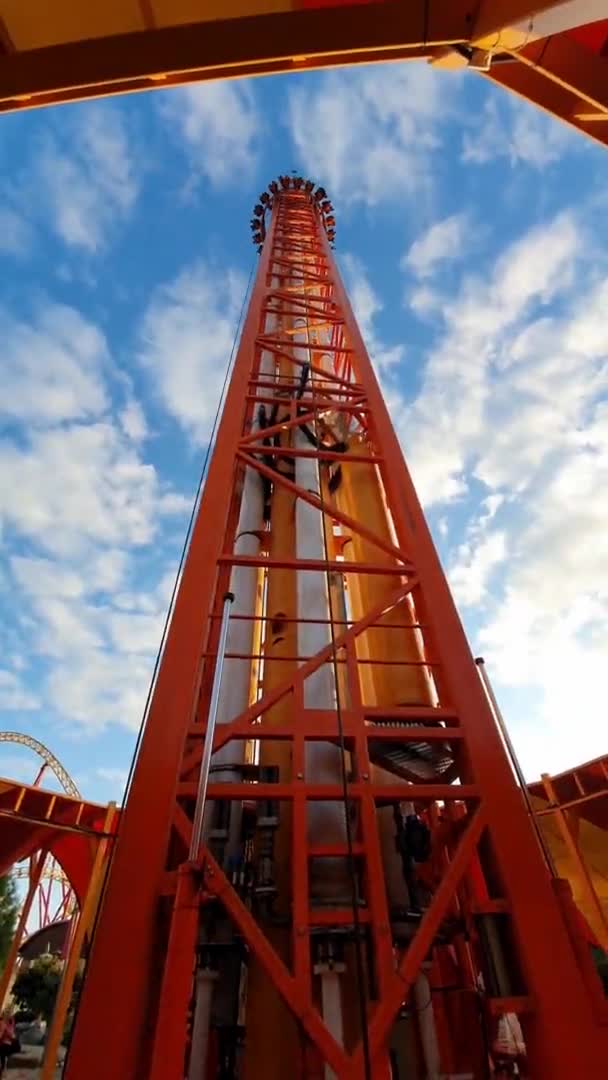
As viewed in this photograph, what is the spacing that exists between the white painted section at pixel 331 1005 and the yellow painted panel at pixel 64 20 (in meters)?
4.37

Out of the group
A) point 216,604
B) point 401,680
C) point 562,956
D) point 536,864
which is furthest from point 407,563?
point 562,956

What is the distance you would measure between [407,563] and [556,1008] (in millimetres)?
2704

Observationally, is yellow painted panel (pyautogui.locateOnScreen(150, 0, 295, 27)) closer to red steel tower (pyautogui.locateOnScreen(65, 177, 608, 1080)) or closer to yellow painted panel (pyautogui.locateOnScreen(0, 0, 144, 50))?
yellow painted panel (pyautogui.locateOnScreen(0, 0, 144, 50))

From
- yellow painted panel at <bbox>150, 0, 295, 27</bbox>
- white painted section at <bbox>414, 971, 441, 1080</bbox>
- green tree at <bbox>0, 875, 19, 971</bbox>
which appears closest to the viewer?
yellow painted panel at <bbox>150, 0, 295, 27</bbox>

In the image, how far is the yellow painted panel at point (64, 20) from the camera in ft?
7.29

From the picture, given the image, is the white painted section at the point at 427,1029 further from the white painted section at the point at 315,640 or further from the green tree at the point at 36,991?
the green tree at the point at 36,991

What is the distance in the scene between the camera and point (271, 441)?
20.8 ft

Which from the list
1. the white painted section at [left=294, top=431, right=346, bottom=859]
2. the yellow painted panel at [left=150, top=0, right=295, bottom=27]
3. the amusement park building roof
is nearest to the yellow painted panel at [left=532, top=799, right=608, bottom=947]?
the white painted section at [left=294, top=431, right=346, bottom=859]

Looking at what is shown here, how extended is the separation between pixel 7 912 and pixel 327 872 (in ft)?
100

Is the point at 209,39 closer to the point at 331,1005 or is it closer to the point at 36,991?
the point at 331,1005

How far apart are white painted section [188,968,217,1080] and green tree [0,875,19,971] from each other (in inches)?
1076

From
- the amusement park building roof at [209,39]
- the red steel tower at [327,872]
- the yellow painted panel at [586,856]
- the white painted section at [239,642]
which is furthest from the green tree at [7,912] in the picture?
the amusement park building roof at [209,39]

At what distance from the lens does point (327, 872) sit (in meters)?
2.81

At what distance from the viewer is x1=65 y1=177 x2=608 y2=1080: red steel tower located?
6.75 feet
